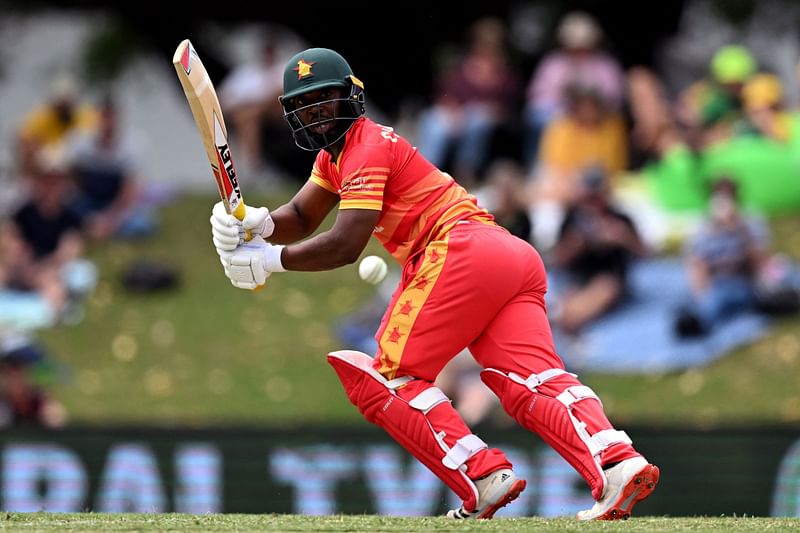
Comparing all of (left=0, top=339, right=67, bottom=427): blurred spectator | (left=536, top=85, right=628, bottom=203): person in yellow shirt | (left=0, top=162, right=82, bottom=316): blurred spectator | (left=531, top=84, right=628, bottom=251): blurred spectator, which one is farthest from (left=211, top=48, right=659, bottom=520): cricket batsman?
(left=0, top=162, right=82, bottom=316): blurred spectator

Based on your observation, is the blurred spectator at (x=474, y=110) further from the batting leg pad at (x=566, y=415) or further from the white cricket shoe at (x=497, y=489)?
the white cricket shoe at (x=497, y=489)

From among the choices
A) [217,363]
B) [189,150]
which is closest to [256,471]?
[217,363]

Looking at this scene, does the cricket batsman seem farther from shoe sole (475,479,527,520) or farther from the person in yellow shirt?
the person in yellow shirt

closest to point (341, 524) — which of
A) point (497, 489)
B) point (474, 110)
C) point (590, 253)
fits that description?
point (497, 489)

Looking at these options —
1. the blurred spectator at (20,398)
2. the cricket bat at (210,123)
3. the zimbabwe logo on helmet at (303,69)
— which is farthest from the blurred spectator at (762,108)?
the cricket bat at (210,123)

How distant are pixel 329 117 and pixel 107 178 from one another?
7.93 metres

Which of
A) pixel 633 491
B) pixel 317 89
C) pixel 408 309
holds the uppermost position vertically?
pixel 317 89

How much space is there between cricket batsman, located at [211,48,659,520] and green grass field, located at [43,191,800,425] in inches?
211

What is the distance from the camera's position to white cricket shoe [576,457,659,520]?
17.0 ft

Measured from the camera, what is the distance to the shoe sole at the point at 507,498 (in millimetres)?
5316

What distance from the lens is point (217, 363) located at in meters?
12.2

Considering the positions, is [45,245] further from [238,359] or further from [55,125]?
[238,359]

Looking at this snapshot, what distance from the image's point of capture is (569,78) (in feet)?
40.1

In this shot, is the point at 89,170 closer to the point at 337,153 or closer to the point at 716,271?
the point at 716,271
